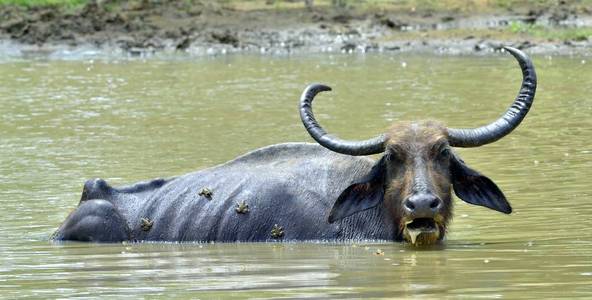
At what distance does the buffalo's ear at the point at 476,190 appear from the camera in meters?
10.4

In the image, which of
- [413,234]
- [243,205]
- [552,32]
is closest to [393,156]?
[413,234]

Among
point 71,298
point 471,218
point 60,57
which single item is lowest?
point 60,57

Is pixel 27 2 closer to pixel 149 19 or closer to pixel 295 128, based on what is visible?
pixel 149 19

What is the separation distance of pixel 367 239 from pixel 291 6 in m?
22.1

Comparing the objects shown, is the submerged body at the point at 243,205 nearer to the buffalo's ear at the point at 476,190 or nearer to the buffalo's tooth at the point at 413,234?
the buffalo's tooth at the point at 413,234

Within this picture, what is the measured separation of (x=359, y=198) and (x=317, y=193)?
20.1 inches

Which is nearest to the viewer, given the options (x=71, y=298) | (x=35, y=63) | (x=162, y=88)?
(x=71, y=298)

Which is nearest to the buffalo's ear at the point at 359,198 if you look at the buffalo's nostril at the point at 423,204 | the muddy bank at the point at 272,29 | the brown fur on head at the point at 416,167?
the brown fur on head at the point at 416,167

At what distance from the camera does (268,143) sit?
17.0 m

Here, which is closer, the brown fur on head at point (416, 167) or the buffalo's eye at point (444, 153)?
the brown fur on head at point (416, 167)

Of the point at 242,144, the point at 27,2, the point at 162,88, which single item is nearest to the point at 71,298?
the point at 242,144

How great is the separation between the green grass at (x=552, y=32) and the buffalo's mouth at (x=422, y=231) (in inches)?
717

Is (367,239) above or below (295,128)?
above

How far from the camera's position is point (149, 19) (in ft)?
105
